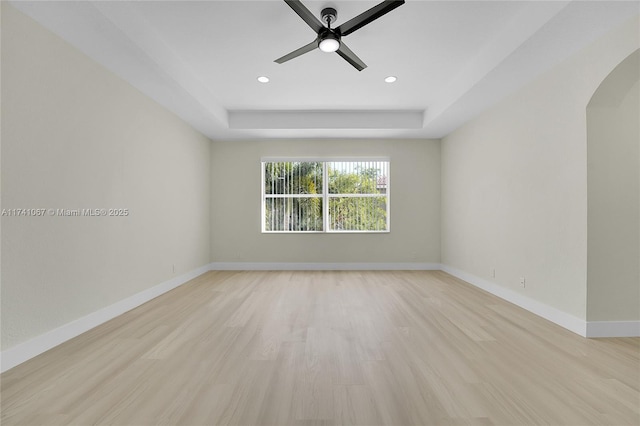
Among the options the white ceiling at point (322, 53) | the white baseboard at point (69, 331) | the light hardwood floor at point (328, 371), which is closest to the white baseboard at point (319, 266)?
the white baseboard at point (69, 331)

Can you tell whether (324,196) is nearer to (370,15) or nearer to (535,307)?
(535,307)

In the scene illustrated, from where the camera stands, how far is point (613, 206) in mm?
2719

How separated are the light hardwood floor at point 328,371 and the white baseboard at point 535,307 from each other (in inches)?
4.8

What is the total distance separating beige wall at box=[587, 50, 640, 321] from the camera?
2697 millimetres

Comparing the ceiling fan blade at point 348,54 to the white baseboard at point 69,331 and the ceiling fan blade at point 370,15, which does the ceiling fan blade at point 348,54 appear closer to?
the ceiling fan blade at point 370,15

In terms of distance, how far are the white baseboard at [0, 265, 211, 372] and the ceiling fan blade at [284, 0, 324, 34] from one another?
322 cm

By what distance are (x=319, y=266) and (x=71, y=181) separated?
4.29 metres

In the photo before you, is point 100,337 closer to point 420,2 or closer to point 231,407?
point 231,407

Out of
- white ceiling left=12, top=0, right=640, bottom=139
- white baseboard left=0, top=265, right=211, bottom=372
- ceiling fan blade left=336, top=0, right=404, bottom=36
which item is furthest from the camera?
white ceiling left=12, top=0, right=640, bottom=139

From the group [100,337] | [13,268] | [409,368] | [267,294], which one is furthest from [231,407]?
[267,294]

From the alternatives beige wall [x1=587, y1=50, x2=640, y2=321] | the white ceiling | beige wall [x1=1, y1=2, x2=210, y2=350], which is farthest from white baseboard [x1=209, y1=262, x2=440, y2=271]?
beige wall [x1=587, y1=50, x2=640, y2=321]

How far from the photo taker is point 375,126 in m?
5.43

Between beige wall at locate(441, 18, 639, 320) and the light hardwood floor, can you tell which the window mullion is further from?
the light hardwood floor

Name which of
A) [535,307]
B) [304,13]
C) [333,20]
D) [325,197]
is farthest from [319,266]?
[304,13]
